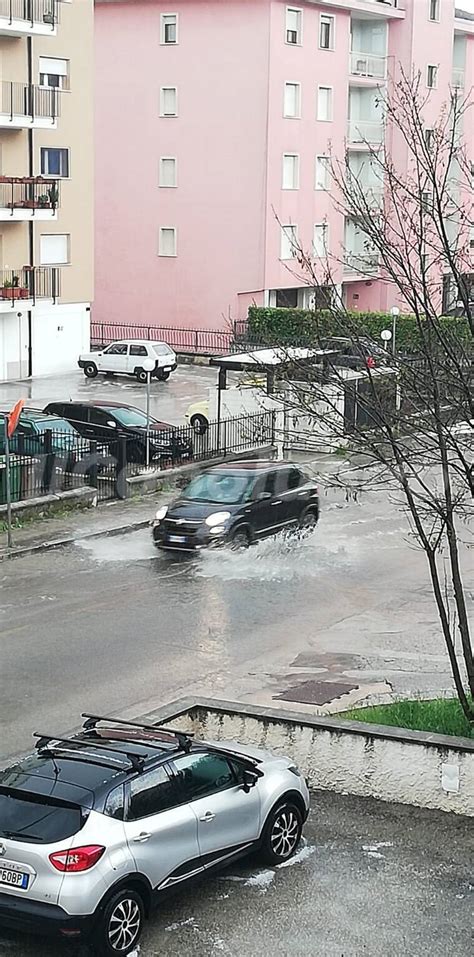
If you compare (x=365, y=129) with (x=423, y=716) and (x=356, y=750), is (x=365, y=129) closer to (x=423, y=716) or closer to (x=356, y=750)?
(x=423, y=716)

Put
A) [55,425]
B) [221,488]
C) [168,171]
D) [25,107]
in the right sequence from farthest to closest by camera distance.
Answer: [168,171] → [25,107] → [55,425] → [221,488]

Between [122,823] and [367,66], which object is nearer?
[122,823]

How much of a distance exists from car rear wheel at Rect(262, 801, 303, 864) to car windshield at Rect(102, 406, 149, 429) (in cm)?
2040

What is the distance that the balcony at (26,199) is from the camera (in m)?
41.4

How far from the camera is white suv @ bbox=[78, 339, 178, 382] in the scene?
44188 mm

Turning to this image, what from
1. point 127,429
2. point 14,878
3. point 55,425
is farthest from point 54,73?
point 14,878

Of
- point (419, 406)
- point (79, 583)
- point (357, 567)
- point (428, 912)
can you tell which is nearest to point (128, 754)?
point (428, 912)

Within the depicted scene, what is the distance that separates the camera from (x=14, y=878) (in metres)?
8.46

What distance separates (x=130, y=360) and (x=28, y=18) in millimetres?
10801

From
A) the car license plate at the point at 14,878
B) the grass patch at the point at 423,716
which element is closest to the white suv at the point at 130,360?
the grass patch at the point at 423,716

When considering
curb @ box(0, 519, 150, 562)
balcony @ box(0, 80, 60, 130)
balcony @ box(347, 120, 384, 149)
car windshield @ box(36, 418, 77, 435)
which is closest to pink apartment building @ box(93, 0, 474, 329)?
balcony @ box(347, 120, 384, 149)

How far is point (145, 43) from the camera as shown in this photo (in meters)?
52.2

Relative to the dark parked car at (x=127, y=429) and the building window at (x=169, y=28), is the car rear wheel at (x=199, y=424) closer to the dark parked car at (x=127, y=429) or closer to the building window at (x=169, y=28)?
the dark parked car at (x=127, y=429)

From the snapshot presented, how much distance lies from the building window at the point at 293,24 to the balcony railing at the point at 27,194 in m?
13.1
